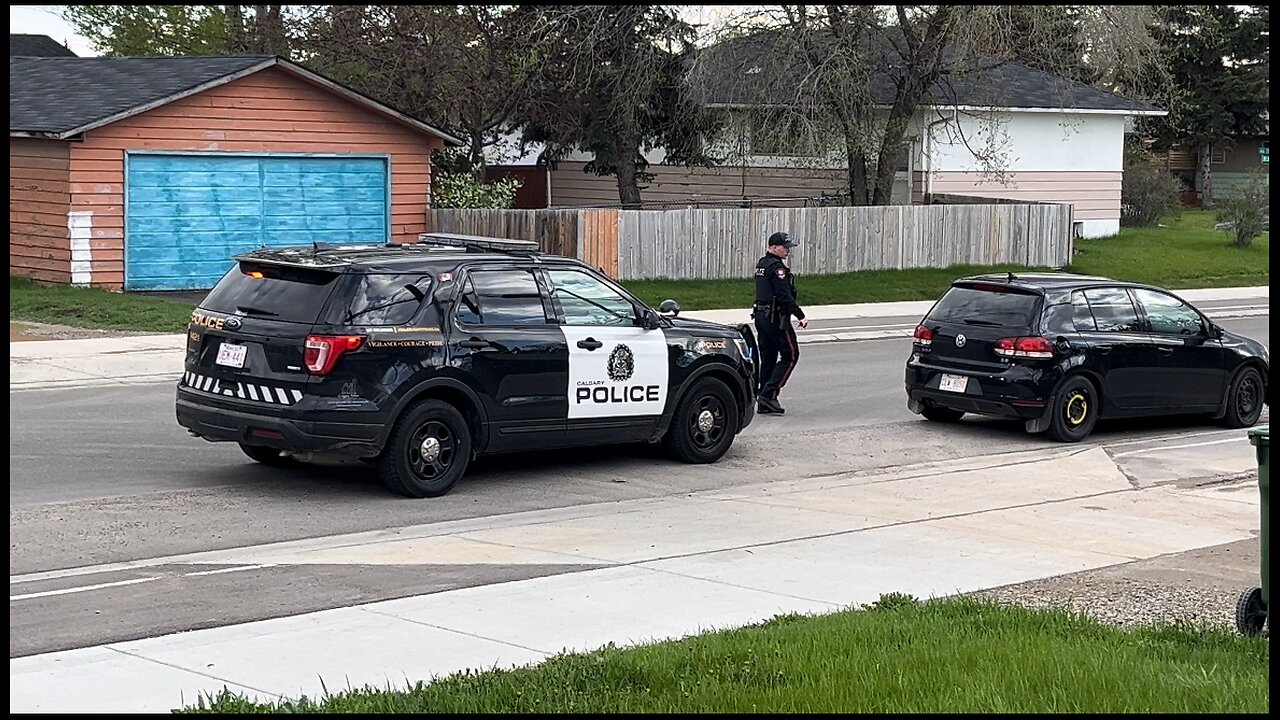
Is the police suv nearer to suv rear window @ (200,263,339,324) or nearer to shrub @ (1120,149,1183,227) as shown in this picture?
suv rear window @ (200,263,339,324)

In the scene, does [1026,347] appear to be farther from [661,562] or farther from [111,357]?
[111,357]

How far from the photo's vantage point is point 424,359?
11297mm

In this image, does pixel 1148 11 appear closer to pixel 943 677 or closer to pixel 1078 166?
pixel 1078 166

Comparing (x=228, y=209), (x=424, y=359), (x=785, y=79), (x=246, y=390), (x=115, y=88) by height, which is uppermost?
(x=785, y=79)

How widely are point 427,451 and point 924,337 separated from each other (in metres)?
6.03

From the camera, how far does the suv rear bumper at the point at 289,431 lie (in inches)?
430

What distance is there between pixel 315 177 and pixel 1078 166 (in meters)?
22.6

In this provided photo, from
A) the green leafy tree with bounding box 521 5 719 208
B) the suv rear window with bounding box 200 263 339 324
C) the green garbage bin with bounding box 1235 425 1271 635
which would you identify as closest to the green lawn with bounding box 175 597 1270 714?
the green garbage bin with bounding box 1235 425 1271 635

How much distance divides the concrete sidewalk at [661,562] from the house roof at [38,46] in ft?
158

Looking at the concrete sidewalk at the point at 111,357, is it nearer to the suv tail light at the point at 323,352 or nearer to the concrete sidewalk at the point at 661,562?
the suv tail light at the point at 323,352

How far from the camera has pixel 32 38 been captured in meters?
58.9

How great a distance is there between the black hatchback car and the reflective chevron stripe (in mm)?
6773

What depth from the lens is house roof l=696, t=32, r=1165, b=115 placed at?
3238 cm

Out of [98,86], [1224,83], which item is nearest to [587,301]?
[98,86]
